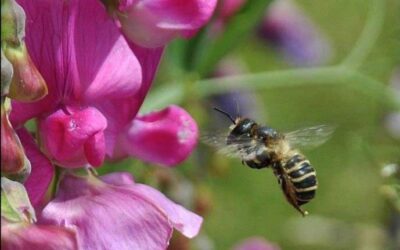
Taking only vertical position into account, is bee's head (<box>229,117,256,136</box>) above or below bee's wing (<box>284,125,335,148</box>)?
above

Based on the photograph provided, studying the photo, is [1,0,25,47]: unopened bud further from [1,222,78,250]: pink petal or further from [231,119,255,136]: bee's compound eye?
[231,119,255,136]: bee's compound eye

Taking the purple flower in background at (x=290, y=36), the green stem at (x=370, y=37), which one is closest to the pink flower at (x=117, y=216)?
the green stem at (x=370, y=37)

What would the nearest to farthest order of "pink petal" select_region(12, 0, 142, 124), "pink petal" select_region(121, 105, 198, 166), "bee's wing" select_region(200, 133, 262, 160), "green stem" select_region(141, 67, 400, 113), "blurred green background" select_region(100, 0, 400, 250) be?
"pink petal" select_region(12, 0, 142, 124)
"pink petal" select_region(121, 105, 198, 166)
"bee's wing" select_region(200, 133, 262, 160)
"blurred green background" select_region(100, 0, 400, 250)
"green stem" select_region(141, 67, 400, 113)

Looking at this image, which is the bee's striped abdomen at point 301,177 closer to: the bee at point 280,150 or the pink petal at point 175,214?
the bee at point 280,150

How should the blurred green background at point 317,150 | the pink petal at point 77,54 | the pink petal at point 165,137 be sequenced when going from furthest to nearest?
1. the blurred green background at point 317,150
2. the pink petal at point 165,137
3. the pink petal at point 77,54

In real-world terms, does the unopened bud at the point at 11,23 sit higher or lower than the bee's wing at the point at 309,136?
higher

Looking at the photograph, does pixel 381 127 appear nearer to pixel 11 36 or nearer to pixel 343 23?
pixel 11 36

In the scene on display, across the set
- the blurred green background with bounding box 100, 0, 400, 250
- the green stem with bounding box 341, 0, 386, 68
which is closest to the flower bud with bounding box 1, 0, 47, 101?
the blurred green background with bounding box 100, 0, 400, 250

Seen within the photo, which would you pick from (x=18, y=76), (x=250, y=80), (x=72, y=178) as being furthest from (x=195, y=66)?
(x=18, y=76)

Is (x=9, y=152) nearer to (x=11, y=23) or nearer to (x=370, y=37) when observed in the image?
(x=11, y=23)
